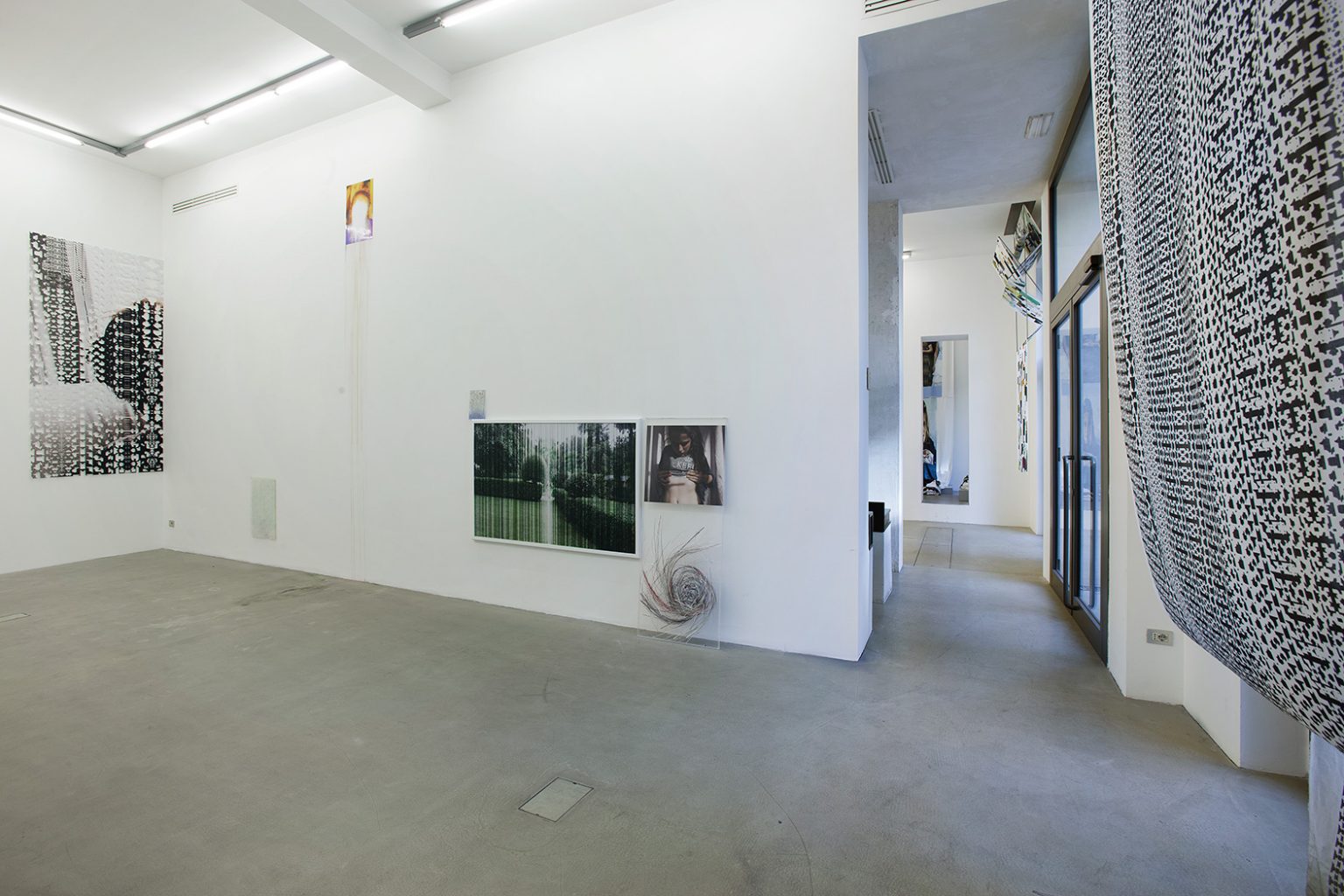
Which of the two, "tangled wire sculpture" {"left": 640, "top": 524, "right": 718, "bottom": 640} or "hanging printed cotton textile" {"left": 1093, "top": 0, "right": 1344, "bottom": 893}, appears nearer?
"hanging printed cotton textile" {"left": 1093, "top": 0, "right": 1344, "bottom": 893}

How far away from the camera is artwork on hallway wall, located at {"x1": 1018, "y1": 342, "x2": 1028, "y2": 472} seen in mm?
7785

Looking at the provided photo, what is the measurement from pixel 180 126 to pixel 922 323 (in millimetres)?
8315

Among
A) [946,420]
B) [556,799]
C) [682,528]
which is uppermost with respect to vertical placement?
[946,420]

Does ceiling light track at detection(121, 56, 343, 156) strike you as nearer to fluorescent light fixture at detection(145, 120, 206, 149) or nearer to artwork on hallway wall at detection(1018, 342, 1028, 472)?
fluorescent light fixture at detection(145, 120, 206, 149)

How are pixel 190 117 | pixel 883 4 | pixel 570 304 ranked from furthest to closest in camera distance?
pixel 190 117 < pixel 570 304 < pixel 883 4

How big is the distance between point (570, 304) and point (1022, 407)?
20.7 feet

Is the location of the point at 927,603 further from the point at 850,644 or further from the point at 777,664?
the point at 777,664

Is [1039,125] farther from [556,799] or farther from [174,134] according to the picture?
[174,134]

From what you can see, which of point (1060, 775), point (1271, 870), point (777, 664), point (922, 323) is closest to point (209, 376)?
point (777, 664)

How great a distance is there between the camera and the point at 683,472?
363 centimetres

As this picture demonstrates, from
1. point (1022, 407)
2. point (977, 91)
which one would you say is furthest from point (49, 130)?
point (1022, 407)

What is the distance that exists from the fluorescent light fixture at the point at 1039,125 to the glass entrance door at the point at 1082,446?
109 centimetres

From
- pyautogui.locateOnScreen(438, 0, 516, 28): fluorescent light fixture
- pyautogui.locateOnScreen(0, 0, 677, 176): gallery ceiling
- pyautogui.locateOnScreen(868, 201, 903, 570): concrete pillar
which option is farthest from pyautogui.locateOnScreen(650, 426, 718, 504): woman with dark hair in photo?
pyautogui.locateOnScreen(438, 0, 516, 28): fluorescent light fixture

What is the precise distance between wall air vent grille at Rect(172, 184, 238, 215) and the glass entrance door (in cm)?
675
